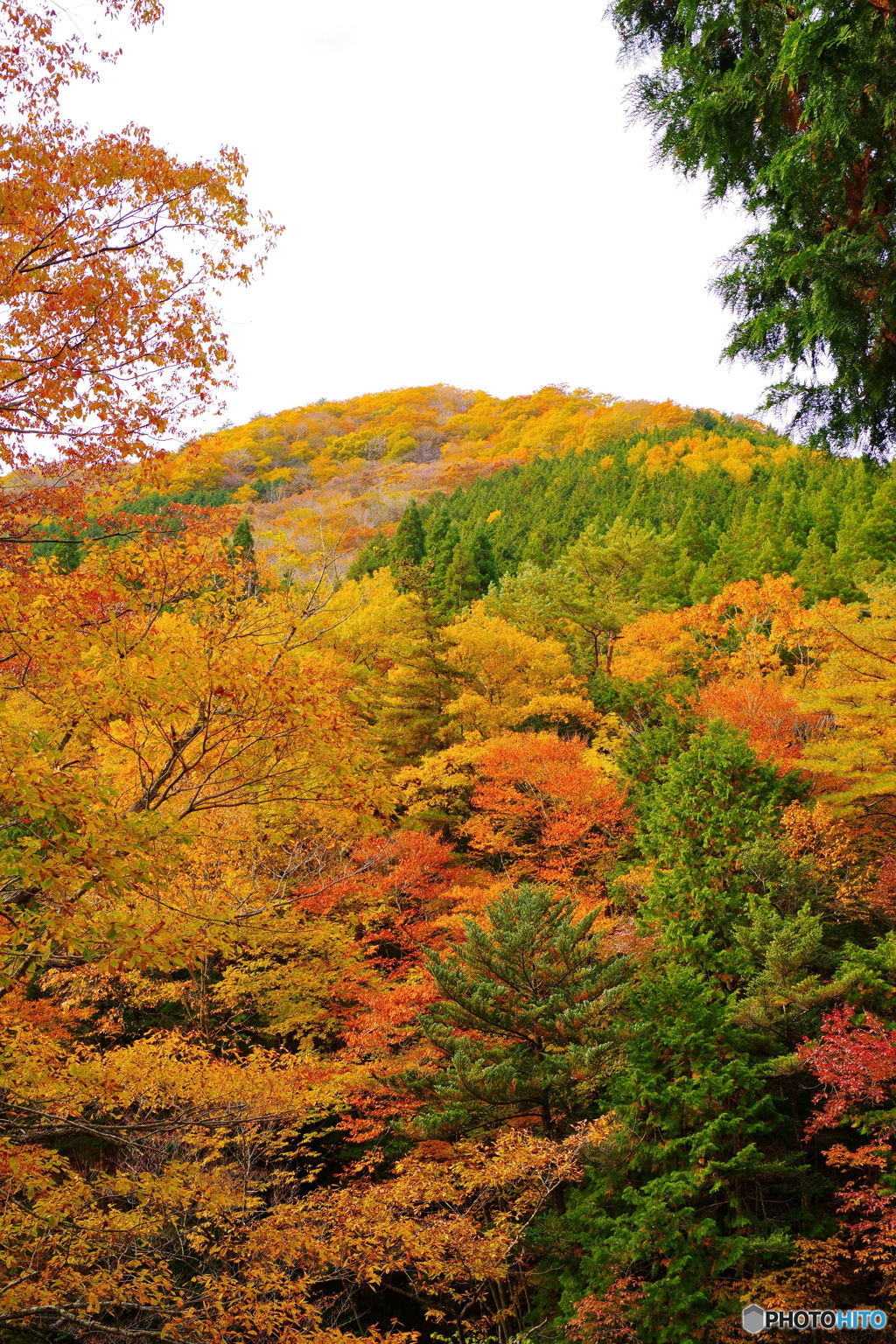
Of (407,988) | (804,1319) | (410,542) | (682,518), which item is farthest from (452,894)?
(682,518)

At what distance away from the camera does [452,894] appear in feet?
49.4

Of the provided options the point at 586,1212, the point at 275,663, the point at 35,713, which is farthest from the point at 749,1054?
the point at 35,713

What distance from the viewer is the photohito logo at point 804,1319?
28.9 feet

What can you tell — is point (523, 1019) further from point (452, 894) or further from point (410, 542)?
point (410, 542)

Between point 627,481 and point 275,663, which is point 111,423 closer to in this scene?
point 275,663

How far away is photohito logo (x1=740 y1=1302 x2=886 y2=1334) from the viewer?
8.80 meters

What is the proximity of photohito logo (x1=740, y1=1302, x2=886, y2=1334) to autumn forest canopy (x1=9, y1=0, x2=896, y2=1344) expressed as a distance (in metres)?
0.17

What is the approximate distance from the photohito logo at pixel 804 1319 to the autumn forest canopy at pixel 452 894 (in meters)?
0.17

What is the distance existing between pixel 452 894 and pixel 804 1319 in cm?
766

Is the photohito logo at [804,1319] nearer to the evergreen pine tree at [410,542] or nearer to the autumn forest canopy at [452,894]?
the autumn forest canopy at [452,894]

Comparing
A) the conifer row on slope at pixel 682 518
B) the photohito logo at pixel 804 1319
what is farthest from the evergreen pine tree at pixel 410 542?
the photohito logo at pixel 804 1319

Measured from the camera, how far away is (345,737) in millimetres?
6023

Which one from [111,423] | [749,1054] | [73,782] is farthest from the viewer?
[749,1054]

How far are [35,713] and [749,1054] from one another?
9.53 m
